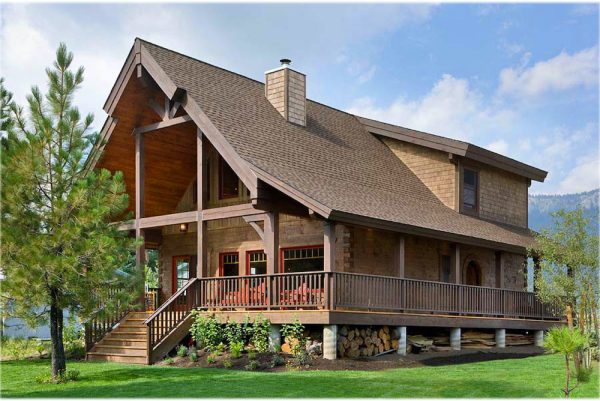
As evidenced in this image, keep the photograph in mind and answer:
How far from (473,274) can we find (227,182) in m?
8.72

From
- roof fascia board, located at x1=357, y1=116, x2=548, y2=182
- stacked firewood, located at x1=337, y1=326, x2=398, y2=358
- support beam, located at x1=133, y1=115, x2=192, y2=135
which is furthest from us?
roof fascia board, located at x1=357, y1=116, x2=548, y2=182

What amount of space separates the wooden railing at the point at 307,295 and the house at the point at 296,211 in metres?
0.04

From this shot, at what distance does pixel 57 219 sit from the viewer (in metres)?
15.9

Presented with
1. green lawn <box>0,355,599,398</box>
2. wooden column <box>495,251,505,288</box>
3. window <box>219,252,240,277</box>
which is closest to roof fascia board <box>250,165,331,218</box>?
green lawn <box>0,355,599,398</box>

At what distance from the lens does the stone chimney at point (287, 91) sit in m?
25.0

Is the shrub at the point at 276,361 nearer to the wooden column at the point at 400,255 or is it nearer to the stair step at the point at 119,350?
the stair step at the point at 119,350

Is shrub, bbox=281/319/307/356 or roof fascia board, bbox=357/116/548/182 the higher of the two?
roof fascia board, bbox=357/116/548/182

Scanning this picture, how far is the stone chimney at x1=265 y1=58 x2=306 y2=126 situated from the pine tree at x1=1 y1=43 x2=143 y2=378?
30.1ft

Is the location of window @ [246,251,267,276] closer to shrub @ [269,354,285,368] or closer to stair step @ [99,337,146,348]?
stair step @ [99,337,146,348]

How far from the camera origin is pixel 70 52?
16750 mm

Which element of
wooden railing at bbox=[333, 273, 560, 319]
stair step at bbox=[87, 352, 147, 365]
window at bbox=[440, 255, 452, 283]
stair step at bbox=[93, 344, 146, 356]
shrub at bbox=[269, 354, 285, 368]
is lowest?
stair step at bbox=[87, 352, 147, 365]

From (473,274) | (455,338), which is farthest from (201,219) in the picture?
(473,274)

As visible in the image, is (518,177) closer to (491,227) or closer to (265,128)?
(491,227)

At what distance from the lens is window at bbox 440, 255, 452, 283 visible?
25500 mm
